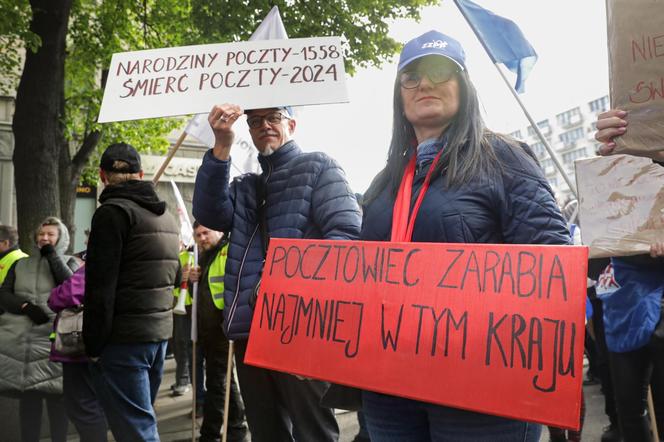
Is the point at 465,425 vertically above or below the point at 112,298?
below

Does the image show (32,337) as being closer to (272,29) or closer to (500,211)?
(272,29)

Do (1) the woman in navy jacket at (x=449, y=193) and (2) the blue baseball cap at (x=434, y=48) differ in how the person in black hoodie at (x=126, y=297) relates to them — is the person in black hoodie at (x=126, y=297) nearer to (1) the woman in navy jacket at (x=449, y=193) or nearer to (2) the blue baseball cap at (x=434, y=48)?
(1) the woman in navy jacket at (x=449, y=193)

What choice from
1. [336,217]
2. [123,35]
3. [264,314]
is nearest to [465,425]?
[264,314]

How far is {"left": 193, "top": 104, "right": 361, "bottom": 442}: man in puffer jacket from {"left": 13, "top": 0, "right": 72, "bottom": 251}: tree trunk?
4.92m

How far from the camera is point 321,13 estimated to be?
961cm

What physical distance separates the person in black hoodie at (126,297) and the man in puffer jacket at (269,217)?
57 cm

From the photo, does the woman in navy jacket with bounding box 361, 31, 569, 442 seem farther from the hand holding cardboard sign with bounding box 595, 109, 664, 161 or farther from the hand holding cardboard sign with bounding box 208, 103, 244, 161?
the hand holding cardboard sign with bounding box 208, 103, 244, 161

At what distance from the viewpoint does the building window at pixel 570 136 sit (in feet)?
316

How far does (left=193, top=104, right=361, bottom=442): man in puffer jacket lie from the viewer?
97.9 inches

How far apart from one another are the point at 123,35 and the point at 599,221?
942 centimetres

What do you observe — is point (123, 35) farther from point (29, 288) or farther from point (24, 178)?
point (29, 288)

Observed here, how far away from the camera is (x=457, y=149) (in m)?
1.73

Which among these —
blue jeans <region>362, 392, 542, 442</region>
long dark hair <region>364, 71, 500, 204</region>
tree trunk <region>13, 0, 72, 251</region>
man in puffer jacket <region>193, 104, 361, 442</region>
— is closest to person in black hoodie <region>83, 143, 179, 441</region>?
Result: man in puffer jacket <region>193, 104, 361, 442</region>

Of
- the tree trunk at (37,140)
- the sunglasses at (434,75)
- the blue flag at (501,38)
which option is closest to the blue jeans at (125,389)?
the sunglasses at (434,75)
